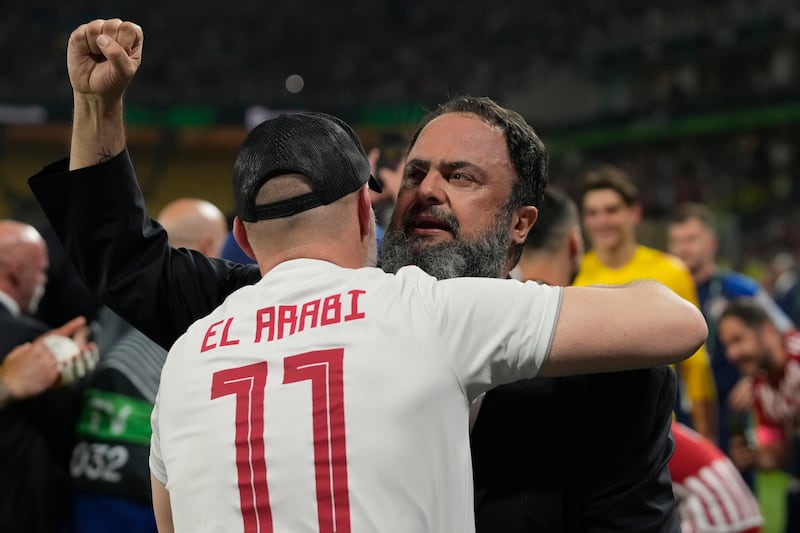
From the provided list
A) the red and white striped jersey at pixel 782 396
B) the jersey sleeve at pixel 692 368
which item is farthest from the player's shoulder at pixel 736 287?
the jersey sleeve at pixel 692 368

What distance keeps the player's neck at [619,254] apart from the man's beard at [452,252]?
412 centimetres

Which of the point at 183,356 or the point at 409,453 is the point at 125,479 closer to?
the point at 183,356

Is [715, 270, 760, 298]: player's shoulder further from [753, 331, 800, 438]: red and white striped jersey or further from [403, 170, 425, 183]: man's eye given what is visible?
[403, 170, 425, 183]: man's eye

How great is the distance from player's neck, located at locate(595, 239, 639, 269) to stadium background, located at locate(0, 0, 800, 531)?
14988 millimetres

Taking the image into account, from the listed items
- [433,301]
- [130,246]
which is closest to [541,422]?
[433,301]

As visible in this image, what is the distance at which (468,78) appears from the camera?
30.1 meters

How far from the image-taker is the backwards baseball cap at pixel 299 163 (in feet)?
5.90

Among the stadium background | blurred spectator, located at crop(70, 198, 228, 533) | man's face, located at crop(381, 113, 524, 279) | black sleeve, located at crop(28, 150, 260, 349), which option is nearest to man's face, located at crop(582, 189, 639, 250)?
blurred spectator, located at crop(70, 198, 228, 533)

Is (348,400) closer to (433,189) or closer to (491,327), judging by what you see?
(491,327)

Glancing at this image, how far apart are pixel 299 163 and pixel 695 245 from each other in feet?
19.0

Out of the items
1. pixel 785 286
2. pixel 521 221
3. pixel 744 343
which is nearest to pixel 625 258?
pixel 744 343

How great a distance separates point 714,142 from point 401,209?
93.3ft

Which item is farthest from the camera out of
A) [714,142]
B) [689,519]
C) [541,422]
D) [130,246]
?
[714,142]

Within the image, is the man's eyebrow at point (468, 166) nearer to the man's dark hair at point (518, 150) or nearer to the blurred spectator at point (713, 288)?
the man's dark hair at point (518, 150)
